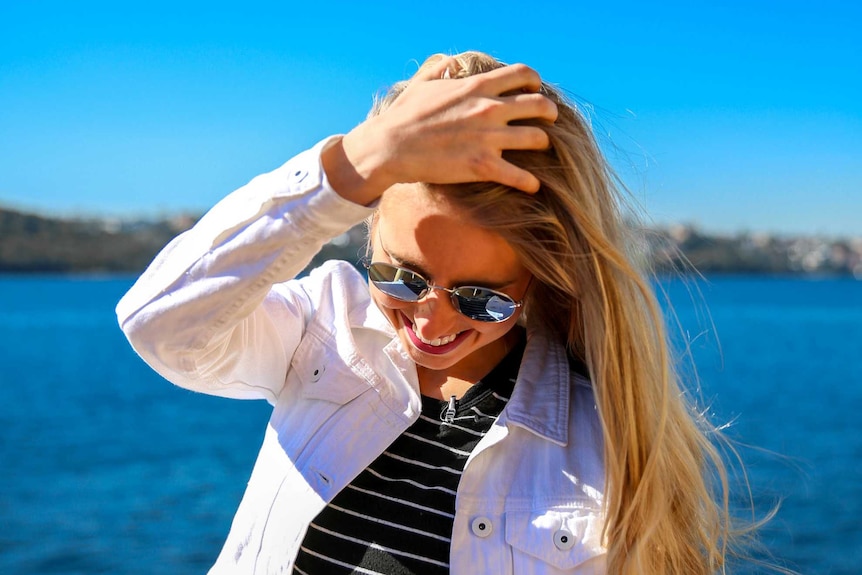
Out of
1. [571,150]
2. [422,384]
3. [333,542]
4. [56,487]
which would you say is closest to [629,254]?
[571,150]

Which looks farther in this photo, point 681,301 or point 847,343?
point 681,301

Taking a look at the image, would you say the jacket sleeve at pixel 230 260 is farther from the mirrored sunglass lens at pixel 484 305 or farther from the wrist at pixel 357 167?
the mirrored sunglass lens at pixel 484 305

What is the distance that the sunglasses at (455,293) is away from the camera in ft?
6.64

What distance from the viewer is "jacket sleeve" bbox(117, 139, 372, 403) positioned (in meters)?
1.73

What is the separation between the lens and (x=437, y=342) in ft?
6.97

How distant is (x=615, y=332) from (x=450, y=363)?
1.34 ft

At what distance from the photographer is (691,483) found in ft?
7.11

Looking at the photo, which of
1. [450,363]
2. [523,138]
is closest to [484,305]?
[450,363]

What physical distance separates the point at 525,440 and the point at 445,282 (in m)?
0.46

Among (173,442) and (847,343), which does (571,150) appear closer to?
(173,442)

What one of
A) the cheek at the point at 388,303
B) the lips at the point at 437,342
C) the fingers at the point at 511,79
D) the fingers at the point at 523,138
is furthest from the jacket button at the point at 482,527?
the fingers at the point at 511,79

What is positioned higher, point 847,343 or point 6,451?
point 847,343

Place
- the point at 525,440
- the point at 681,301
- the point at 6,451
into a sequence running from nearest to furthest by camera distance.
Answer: the point at 525,440
the point at 6,451
the point at 681,301

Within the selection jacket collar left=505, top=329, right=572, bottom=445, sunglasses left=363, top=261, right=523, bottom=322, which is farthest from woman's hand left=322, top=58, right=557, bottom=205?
jacket collar left=505, top=329, right=572, bottom=445
